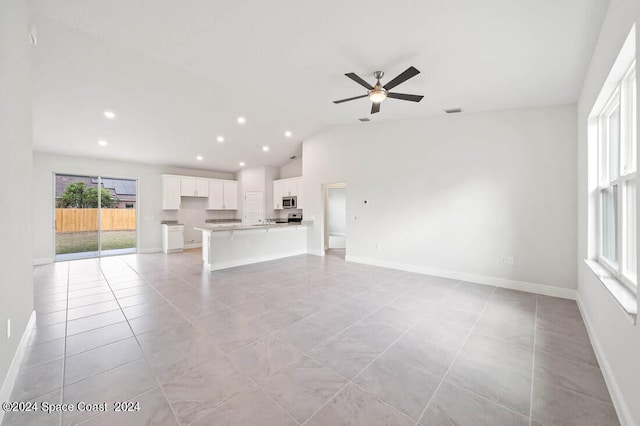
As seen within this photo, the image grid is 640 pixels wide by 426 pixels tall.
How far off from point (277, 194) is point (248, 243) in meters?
3.20

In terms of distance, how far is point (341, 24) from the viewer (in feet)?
8.05

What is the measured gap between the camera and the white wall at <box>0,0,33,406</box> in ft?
5.23

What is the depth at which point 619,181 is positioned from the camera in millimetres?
1922

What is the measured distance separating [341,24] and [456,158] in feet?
10.3

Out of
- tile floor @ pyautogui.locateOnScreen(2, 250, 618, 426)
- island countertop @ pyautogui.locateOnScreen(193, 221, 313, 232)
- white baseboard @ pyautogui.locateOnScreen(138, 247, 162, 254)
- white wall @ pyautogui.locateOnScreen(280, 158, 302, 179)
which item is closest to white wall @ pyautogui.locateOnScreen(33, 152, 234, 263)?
white baseboard @ pyautogui.locateOnScreen(138, 247, 162, 254)

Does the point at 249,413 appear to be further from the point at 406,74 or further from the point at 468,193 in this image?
the point at 468,193

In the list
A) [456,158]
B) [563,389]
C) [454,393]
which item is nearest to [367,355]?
[454,393]

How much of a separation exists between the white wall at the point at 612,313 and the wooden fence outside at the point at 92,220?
9444mm

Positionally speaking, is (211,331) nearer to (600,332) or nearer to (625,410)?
(625,410)

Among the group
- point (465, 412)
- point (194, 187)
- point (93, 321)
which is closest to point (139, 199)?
point (194, 187)

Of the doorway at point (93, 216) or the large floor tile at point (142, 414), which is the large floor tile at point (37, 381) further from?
the doorway at point (93, 216)

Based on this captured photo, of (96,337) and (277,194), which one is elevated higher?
(277,194)

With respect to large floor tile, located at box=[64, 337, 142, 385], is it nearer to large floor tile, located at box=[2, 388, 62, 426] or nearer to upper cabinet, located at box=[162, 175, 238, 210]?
large floor tile, located at box=[2, 388, 62, 426]

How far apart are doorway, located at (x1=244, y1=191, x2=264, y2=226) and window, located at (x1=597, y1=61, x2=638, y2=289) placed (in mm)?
7978
